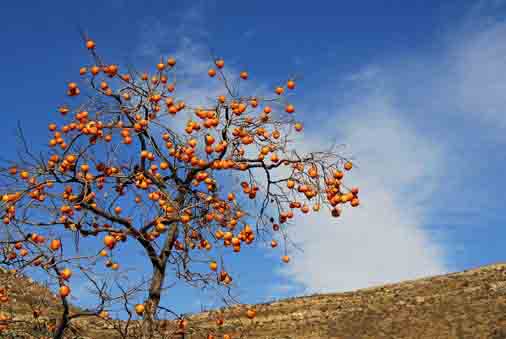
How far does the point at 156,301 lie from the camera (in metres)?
7.52

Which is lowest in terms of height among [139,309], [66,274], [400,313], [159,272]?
[139,309]

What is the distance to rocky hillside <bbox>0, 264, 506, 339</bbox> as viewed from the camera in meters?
33.2

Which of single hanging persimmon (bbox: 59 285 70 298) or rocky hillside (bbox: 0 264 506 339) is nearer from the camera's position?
single hanging persimmon (bbox: 59 285 70 298)

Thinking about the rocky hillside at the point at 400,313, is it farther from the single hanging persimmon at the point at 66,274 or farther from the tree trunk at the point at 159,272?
the single hanging persimmon at the point at 66,274

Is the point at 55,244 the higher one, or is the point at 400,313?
the point at 400,313

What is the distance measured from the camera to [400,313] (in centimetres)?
3862

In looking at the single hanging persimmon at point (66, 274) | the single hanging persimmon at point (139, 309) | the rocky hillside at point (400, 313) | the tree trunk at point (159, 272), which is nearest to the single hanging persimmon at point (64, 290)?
the single hanging persimmon at point (66, 274)

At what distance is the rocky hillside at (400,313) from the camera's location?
3322cm

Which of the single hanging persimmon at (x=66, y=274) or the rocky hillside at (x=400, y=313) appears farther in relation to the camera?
the rocky hillside at (x=400, y=313)

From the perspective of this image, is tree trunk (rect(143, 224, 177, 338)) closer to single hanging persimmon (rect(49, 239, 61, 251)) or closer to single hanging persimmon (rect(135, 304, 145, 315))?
single hanging persimmon (rect(135, 304, 145, 315))

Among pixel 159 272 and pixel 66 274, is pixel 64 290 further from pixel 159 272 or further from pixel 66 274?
pixel 159 272

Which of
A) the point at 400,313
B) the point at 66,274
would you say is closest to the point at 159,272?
the point at 66,274

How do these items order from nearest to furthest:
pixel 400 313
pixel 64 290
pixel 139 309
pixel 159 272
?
pixel 64 290 → pixel 139 309 → pixel 159 272 → pixel 400 313

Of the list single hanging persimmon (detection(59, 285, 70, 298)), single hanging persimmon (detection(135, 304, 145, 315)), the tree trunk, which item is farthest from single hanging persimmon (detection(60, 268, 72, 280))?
the tree trunk
